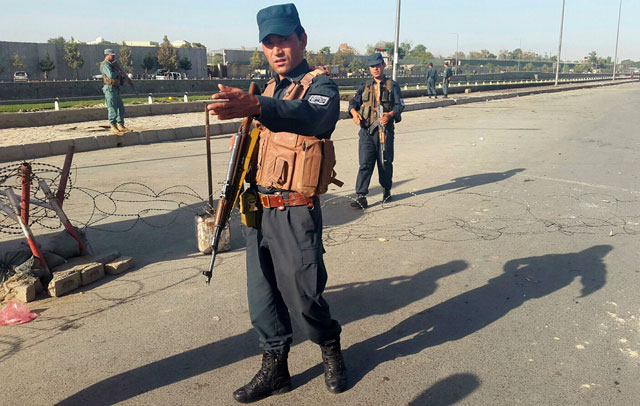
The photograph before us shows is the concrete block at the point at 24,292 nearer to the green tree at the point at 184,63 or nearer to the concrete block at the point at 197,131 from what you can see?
the concrete block at the point at 197,131

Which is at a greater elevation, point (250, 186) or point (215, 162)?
point (250, 186)

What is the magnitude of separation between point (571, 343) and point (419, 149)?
876cm

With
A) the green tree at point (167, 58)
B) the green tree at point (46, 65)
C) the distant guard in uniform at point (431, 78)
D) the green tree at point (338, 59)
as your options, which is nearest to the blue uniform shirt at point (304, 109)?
the distant guard in uniform at point (431, 78)

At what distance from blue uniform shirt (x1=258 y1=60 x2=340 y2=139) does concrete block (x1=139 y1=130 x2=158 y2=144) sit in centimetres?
1080

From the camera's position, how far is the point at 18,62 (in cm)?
4978

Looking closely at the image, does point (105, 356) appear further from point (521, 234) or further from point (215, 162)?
point (215, 162)

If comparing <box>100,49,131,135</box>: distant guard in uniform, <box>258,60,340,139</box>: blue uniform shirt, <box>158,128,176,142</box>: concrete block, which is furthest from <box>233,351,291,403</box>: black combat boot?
<box>158,128,176,142</box>: concrete block

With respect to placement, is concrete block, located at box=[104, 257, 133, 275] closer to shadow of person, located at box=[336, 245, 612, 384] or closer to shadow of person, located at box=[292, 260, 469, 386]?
shadow of person, located at box=[292, 260, 469, 386]

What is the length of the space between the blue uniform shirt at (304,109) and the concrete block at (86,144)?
996 centimetres

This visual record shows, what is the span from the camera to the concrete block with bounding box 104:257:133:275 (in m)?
4.56

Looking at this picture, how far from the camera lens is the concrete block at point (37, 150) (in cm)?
1057

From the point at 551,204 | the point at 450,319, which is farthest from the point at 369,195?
the point at 450,319

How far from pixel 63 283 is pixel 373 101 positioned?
4.34m

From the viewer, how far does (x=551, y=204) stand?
23.1 ft
